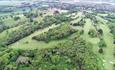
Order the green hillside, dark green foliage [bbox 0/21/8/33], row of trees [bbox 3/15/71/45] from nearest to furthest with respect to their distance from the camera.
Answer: the green hillside < row of trees [bbox 3/15/71/45] < dark green foliage [bbox 0/21/8/33]

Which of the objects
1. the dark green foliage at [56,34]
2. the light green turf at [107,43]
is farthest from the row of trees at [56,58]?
the dark green foliage at [56,34]

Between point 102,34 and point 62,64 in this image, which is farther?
point 102,34

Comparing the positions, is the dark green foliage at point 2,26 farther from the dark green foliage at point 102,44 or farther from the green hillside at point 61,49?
the dark green foliage at point 102,44

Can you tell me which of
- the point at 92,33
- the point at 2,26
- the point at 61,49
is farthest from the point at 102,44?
the point at 2,26

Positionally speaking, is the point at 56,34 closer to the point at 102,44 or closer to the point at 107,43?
the point at 102,44

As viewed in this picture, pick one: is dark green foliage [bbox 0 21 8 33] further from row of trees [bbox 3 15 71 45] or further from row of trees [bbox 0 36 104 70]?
row of trees [bbox 0 36 104 70]

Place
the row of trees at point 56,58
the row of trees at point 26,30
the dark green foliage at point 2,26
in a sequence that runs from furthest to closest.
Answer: the dark green foliage at point 2,26
the row of trees at point 26,30
the row of trees at point 56,58

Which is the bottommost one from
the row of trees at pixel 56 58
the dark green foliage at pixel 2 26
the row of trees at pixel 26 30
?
the dark green foliage at pixel 2 26

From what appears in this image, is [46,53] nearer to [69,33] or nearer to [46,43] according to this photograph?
[46,43]

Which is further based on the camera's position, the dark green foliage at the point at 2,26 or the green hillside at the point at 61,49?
the dark green foliage at the point at 2,26

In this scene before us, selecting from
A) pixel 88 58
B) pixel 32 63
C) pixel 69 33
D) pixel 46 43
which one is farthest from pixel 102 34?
pixel 32 63

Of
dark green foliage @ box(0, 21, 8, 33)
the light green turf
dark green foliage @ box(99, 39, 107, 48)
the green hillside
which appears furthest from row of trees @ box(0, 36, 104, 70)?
dark green foliage @ box(0, 21, 8, 33)
